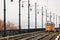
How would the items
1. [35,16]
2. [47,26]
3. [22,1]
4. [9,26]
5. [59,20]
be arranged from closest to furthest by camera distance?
[22,1] → [35,16] → [47,26] → [9,26] → [59,20]

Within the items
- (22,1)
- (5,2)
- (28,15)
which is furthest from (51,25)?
(5,2)

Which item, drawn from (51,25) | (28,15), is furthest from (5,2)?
(51,25)

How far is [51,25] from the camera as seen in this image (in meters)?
71.1

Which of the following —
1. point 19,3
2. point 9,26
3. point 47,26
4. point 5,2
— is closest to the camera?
point 5,2

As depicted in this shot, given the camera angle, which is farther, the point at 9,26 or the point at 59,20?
the point at 59,20

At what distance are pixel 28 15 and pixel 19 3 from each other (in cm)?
1201

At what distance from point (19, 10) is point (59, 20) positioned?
217 ft

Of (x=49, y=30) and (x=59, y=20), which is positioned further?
(x=59, y=20)

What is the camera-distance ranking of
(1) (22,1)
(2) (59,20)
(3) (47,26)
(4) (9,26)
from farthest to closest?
(2) (59,20)
(4) (9,26)
(3) (47,26)
(1) (22,1)

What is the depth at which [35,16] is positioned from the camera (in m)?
67.5

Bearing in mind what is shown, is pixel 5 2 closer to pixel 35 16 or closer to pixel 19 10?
pixel 19 10

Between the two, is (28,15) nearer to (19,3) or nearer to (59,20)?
(19,3)

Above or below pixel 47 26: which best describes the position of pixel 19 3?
above

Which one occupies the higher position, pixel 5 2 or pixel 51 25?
pixel 5 2
